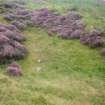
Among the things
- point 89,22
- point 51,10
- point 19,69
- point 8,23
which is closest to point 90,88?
point 19,69

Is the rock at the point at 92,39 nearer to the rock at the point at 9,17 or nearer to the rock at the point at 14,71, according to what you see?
the rock at the point at 14,71

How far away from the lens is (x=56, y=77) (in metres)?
16.9

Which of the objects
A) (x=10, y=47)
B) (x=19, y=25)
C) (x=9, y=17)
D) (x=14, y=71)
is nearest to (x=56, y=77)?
(x=14, y=71)

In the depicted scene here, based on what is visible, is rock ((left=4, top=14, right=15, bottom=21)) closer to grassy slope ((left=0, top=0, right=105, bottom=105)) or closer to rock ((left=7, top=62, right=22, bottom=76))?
grassy slope ((left=0, top=0, right=105, bottom=105))

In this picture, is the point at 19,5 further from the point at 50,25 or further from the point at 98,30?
the point at 98,30

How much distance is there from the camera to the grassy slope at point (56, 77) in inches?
554

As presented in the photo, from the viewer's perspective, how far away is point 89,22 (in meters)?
24.7

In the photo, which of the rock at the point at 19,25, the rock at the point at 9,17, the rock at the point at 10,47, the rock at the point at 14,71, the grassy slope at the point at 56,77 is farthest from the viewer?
the rock at the point at 9,17

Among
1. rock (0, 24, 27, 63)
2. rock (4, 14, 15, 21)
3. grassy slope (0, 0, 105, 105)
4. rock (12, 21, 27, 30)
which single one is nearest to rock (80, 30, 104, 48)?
grassy slope (0, 0, 105, 105)

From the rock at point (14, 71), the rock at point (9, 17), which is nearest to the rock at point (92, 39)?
the rock at point (14, 71)

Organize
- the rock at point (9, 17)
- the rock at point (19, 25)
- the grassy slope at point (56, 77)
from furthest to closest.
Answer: the rock at point (9, 17)
the rock at point (19, 25)
the grassy slope at point (56, 77)

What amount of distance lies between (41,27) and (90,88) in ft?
37.2

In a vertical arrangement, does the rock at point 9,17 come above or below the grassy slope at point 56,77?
above

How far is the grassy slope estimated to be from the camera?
14077mm
